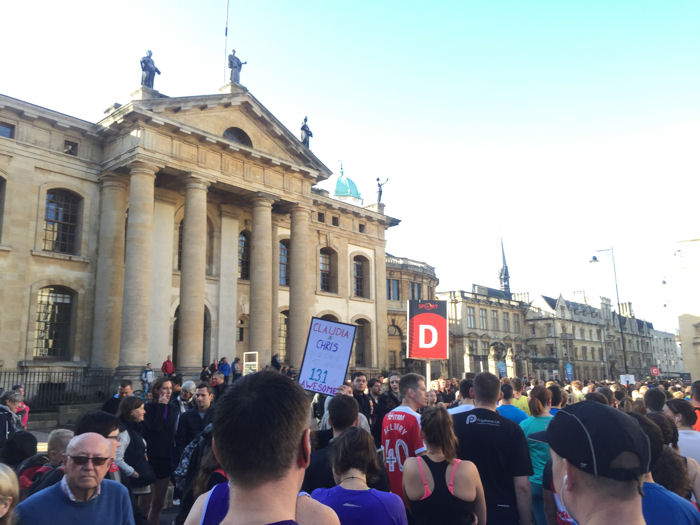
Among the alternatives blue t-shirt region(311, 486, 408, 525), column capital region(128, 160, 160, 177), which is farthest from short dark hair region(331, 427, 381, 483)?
column capital region(128, 160, 160, 177)

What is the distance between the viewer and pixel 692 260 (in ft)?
120

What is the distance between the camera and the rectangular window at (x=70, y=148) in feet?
70.0

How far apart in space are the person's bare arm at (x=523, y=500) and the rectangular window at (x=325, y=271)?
27509 mm

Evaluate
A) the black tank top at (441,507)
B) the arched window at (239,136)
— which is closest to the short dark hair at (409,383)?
the black tank top at (441,507)

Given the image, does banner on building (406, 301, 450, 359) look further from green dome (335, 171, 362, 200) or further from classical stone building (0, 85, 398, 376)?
green dome (335, 171, 362, 200)

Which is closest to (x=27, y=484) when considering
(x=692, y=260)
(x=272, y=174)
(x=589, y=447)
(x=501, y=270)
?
(x=589, y=447)

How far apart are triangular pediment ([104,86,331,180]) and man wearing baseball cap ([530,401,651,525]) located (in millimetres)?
21386

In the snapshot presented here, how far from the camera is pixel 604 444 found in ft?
6.52

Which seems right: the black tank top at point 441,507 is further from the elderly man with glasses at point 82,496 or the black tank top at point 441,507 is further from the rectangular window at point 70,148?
the rectangular window at point 70,148

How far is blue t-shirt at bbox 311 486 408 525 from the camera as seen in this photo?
3.13 metres

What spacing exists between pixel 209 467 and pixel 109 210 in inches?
806

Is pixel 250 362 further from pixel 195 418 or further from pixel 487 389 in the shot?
pixel 487 389

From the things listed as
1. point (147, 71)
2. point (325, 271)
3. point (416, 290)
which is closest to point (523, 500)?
point (147, 71)

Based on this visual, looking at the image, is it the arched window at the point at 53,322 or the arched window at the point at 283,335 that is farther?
the arched window at the point at 283,335
